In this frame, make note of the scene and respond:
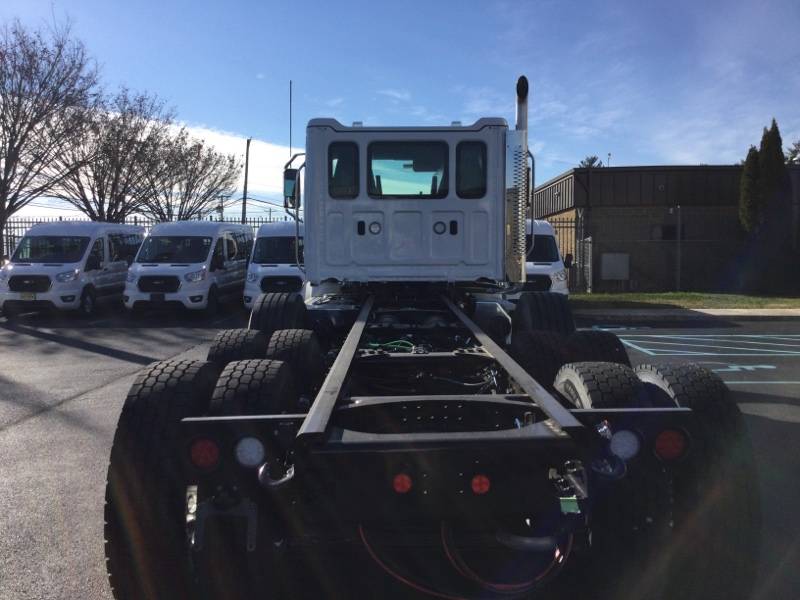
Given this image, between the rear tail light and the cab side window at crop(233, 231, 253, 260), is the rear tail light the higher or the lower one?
the lower one

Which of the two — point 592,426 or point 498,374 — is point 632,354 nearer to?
point 498,374

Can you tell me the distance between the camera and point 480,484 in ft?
8.55

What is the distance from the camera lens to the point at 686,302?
1898 centimetres

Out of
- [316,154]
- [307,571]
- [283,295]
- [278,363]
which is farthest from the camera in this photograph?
[316,154]

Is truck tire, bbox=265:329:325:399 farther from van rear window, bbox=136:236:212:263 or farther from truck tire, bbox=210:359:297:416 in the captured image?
van rear window, bbox=136:236:212:263

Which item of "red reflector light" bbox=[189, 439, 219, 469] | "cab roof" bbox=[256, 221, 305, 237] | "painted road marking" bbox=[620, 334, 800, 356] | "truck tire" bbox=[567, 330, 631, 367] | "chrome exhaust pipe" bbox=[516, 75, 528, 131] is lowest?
"painted road marking" bbox=[620, 334, 800, 356]

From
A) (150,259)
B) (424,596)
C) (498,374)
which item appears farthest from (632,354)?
(150,259)

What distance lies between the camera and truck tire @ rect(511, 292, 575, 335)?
670 centimetres

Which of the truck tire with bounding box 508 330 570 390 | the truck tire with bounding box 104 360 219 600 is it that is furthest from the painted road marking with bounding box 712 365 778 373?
the truck tire with bounding box 104 360 219 600

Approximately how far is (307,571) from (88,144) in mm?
25511

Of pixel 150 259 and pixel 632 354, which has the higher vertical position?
pixel 150 259

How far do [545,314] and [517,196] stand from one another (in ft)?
4.18

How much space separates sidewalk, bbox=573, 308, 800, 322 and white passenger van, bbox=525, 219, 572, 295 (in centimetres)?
161

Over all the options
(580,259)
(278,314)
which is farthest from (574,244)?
(278,314)
